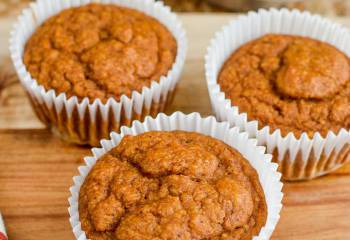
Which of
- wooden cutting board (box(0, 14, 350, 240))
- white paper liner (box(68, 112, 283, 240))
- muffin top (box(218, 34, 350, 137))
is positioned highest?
muffin top (box(218, 34, 350, 137))

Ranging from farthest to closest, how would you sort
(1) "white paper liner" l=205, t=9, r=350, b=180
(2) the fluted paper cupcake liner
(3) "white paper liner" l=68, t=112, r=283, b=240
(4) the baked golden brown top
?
(2) the fluted paper cupcake liner, (1) "white paper liner" l=205, t=9, r=350, b=180, (3) "white paper liner" l=68, t=112, r=283, b=240, (4) the baked golden brown top

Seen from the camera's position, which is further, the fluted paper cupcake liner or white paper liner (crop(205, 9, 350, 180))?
the fluted paper cupcake liner

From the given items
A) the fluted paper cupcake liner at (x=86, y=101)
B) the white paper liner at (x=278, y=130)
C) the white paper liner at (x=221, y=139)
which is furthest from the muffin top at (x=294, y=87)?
the fluted paper cupcake liner at (x=86, y=101)

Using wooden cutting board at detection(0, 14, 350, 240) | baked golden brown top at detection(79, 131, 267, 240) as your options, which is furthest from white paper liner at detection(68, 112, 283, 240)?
wooden cutting board at detection(0, 14, 350, 240)

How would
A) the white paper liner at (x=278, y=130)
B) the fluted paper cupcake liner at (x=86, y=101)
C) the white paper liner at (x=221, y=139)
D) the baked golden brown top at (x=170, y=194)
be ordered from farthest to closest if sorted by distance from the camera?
1. the fluted paper cupcake liner at (x=86, y=101)
2. the white paper liner at (x=278, y=130)
3. the white paper liner at (x=221, y=139)
4. the baked golden brown top at (x=170, y=194)

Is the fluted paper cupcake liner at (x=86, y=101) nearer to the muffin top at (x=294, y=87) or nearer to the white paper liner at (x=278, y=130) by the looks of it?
the white paper liner at (x=278, y=130)

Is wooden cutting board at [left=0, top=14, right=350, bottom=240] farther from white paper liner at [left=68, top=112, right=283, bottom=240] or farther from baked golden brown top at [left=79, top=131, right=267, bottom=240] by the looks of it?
baked golden brown top at [left=79, top=131, right=267, bottom=240]
